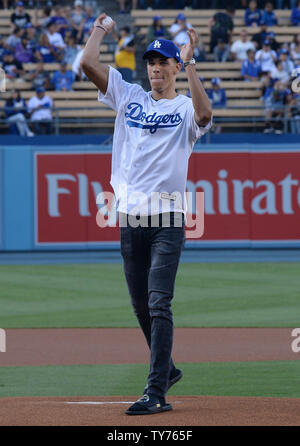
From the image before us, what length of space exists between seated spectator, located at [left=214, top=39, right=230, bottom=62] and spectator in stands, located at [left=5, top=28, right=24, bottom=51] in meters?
4.79

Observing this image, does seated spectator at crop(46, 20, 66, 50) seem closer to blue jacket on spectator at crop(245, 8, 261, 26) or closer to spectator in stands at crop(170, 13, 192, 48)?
spectator in stands at crop(170, 13, 192, 48)

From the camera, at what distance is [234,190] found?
20.4 metres

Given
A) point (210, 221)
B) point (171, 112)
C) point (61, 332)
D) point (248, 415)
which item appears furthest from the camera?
point (210, 221)

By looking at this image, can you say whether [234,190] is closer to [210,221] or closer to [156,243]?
[210,221]

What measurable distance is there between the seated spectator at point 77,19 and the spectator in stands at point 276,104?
4.90 metres

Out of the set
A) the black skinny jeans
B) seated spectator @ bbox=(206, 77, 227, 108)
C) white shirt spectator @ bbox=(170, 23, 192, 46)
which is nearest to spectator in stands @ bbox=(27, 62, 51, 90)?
white shirt spectator @ bbox=(170, 23, 192, 46)

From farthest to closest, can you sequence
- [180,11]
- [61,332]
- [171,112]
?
1. [180,11]
2. [61,332]
3. [171,112]

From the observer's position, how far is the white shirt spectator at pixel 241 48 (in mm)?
24422

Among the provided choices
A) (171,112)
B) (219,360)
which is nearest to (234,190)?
(219,360)

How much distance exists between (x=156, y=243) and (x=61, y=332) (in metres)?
5.25

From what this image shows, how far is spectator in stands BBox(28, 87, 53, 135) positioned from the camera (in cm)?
2108

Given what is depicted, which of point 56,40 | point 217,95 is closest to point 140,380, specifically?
point 217,95
